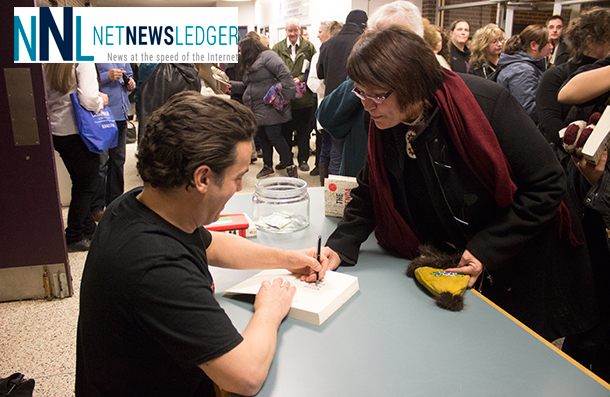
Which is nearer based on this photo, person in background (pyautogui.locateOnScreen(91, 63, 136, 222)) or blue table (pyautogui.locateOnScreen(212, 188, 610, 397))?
blue table (pyautogui.locateOnScreen(212, 188, 610, 397))

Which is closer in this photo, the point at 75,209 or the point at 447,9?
the point at 75,209

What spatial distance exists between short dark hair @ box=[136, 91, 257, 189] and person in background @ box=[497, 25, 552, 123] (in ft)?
9.69

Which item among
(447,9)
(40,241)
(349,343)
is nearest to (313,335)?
(349,343)

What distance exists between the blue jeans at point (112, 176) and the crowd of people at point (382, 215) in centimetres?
216

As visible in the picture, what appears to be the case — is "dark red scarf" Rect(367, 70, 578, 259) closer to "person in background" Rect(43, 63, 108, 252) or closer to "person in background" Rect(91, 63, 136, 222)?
"person in background" Rect(43, 63, 108, 252)

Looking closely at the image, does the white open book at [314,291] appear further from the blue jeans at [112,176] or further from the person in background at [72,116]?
the blue jeans at [112,176]

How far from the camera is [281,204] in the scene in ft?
6.37

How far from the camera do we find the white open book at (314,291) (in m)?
1.10

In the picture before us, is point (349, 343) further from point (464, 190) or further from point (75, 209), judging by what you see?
point (75, 209)

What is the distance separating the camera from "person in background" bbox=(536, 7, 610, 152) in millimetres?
2127

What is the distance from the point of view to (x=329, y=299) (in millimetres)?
1142

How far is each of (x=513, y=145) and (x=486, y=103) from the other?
143mm

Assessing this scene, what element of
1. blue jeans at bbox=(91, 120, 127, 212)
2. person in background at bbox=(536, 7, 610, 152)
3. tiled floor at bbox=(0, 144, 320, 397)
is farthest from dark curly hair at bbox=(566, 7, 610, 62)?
blue jeans at bbox=(91, 120, 127, 212)

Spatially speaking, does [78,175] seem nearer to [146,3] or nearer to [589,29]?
[589,29]
